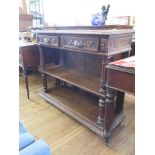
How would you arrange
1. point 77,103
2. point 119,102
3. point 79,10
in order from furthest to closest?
point 79,10 < point 77,103 < point 119,102

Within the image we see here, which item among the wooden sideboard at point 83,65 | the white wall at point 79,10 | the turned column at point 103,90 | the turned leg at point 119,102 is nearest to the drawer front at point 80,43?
the wooden sideboard at point 83,65

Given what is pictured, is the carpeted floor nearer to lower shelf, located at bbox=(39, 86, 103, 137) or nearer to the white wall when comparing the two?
lower shelf, located at bbox=(39, 86, 103, 137)

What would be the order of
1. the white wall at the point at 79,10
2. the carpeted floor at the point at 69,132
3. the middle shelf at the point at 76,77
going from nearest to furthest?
the carpeted floor at the point at 69,132
the middle shelf at the point at 76,77
the white wall at the point at 79,10

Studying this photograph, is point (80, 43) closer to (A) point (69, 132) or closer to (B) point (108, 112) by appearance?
(B) point (108, 112)

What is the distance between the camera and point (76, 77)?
2.01m

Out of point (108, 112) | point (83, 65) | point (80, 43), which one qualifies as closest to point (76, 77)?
point (83, 65)

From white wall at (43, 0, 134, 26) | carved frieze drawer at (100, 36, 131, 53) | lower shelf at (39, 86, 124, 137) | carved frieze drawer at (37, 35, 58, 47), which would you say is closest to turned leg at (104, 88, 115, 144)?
lower shelf at (39, 86, 124, 137)

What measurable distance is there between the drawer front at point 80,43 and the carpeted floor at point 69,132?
84 cm

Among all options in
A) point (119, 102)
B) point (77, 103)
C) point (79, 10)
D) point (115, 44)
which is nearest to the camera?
point (115, 44)

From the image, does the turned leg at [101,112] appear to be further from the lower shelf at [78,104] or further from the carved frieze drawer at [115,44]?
the carved frieze drawer at [115,44]

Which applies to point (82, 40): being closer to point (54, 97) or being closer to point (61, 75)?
point (61, 75)

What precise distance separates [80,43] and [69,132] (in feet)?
2.98

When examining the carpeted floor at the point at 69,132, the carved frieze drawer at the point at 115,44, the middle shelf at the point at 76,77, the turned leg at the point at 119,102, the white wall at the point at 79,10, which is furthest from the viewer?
the white wall at the point at 79,10

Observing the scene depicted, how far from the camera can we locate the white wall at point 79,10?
2.41m
